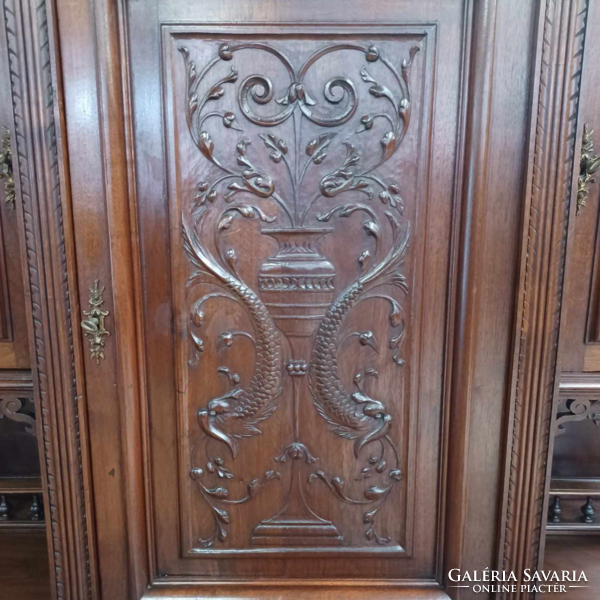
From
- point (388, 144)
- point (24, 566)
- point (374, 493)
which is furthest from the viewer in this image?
point (24, 566)

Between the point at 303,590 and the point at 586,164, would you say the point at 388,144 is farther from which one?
the point at 303,590

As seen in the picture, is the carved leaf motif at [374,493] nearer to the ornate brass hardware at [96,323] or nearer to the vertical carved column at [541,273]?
the vertical carved column at [541,273]

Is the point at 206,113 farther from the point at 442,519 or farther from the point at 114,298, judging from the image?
the point at 442,519

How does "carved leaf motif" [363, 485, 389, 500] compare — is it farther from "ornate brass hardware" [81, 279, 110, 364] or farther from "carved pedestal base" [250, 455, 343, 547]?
"ornate brass hardware" [81, 279, 110, 364]

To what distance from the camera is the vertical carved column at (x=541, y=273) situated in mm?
725

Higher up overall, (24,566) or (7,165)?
(7,165)

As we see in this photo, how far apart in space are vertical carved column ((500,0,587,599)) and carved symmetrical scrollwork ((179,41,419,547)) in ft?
0.66

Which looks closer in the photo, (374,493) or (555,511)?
(374,493)

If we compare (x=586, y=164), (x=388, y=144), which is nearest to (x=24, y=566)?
(x=388, y=144)

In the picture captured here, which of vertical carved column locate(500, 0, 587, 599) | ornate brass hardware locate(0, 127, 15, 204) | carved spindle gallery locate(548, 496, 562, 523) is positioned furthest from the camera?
carved spindle gallery locate(548, 496, 562, 523)

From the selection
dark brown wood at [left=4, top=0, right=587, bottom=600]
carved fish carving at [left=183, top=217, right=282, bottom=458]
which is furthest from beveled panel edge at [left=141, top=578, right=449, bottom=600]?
carved fish carving at [left=183, top=217, right=282, bottom=458]

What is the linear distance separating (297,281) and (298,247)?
6 centimetres

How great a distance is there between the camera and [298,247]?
0.82m

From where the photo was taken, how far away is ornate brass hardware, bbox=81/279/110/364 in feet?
2.62
